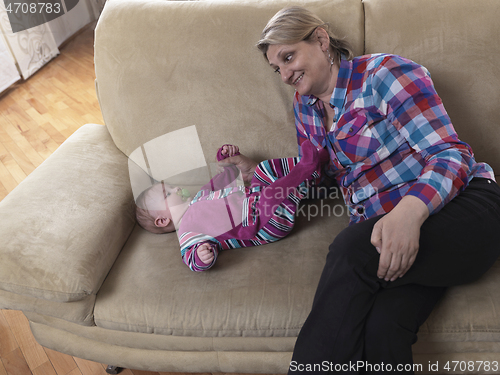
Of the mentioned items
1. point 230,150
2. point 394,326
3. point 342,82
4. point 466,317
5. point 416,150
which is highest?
point 342,82

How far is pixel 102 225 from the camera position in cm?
118

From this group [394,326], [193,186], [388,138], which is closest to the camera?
[394,326]

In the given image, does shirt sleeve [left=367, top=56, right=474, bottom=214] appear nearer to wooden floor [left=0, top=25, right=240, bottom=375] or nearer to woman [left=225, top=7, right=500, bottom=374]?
woman [left=225, top=7, right=500, bottom=374]

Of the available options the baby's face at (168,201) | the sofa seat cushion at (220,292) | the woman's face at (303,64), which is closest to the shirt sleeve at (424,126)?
the woman's face at (303,64)

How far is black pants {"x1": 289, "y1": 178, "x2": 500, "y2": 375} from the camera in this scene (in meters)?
0.85

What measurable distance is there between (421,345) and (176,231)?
31.2 inches

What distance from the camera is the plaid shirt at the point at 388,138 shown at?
935 mm

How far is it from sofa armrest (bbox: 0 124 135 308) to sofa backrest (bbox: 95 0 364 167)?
0.20 m

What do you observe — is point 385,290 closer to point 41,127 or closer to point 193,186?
point 193,186

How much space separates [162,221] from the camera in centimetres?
128

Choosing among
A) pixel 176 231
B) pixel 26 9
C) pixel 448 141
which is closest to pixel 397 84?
pixel 448 141

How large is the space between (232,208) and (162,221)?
237mm

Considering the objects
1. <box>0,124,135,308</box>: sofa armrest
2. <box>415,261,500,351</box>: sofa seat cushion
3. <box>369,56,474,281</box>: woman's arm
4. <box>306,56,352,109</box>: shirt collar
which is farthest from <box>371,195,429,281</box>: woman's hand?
<box>0,124,135,308</box>: sofa armrest

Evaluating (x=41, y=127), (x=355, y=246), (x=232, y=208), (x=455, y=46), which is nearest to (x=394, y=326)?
(x=355, y=246)
